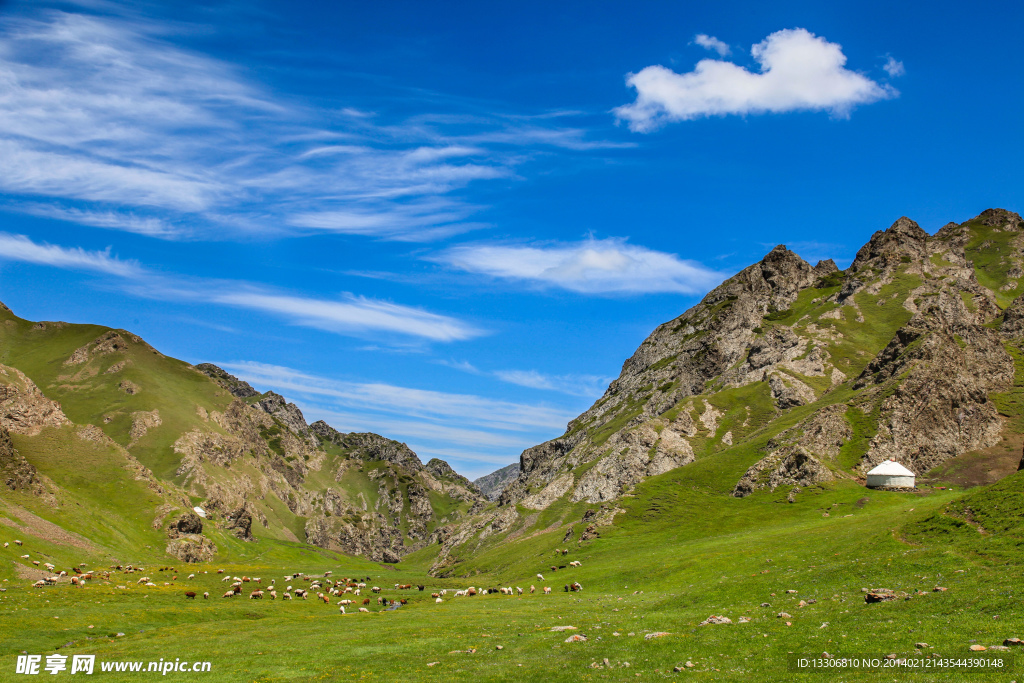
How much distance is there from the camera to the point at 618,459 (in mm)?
183000

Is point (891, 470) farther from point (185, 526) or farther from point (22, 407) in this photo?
point (22, 407)

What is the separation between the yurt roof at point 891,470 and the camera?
328 ft

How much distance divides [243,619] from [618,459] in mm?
134235

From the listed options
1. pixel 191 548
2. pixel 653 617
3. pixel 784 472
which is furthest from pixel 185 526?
pixel 653 617

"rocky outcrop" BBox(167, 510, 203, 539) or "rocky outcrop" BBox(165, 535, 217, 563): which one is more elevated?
"rocky outcrop" BBox(167, 510, 203, 539)

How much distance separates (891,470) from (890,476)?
111cm

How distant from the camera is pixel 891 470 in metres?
100

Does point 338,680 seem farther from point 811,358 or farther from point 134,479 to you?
point 811,358

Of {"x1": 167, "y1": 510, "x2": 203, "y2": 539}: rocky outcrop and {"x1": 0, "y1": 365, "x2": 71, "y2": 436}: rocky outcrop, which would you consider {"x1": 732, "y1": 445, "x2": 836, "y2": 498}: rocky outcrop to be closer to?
{"x1": 167, "y1": 510, "x2": 203, "y2": 539}: rocky outcrop

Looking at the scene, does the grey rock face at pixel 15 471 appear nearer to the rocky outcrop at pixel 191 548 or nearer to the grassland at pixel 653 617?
the rocky outcrop at pixel 191 548

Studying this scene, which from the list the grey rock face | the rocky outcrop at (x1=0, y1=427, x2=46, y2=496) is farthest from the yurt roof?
the grey rock face

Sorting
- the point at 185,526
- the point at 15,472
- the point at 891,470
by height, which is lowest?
the point at 185,526

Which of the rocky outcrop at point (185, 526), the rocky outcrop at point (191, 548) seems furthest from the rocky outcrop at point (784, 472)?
the rocky outcrop at point (185, 526)

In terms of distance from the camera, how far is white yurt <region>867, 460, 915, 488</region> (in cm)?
9919
